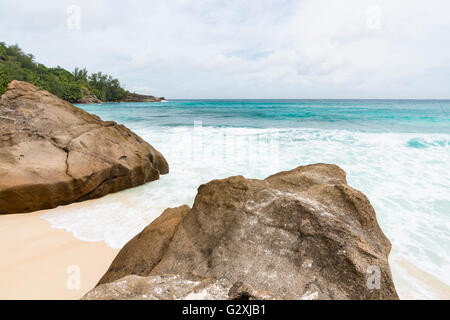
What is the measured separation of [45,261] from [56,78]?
64.0m

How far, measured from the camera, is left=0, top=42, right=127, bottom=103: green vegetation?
147 feet

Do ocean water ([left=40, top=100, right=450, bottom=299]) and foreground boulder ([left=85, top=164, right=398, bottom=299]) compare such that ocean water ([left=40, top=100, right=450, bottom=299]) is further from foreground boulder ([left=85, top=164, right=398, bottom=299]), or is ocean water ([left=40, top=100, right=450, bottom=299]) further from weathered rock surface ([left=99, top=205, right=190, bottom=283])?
foreground boulder ([left=85, top=164, right=398, bottom=299])

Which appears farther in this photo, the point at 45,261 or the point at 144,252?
the point at 45,261

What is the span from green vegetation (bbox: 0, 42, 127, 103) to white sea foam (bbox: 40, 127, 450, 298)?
1272 inches

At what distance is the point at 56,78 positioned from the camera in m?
51.3

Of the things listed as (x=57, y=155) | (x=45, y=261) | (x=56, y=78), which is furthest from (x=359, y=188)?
(x=56, y=78)

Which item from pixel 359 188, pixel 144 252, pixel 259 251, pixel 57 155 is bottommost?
pixel 359 188

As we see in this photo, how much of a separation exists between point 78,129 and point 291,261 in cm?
525

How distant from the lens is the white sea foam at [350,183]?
331cm

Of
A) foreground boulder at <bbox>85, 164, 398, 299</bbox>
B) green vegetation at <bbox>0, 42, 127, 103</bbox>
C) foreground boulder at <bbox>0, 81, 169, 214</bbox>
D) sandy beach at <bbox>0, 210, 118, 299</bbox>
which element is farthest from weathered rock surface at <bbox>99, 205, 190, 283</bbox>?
green vegetation at <bbox>0, 42, 127, 103</bbox>

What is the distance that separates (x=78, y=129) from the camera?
5023 mm

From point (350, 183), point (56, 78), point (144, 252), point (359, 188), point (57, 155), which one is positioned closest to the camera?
point (144, 252)

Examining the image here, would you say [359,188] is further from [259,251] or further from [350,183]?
[259,251]
